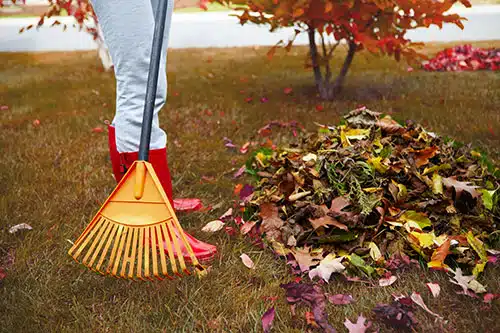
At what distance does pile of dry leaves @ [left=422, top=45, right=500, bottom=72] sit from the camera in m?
6.31

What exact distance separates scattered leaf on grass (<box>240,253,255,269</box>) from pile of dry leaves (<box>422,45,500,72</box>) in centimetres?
492

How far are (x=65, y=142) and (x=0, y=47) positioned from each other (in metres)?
7.04

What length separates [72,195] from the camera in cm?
291

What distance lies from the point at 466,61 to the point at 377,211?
483 centimetres

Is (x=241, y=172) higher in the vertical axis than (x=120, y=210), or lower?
lower

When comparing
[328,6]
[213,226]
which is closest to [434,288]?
[213,226]

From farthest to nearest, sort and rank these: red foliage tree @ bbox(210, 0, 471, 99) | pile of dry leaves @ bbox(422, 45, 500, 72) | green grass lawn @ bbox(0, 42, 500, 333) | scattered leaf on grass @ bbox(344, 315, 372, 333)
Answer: pile of dry leaves @ bbox(422, 45, 500, 72), red foliage tree @ bbox(210, 0, 471, 99), green grass lawn @ bbox(0, 42, 500, 333), scattered leaf on grass @ bbox(344, 315, 372, 333)

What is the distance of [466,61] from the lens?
645 cm

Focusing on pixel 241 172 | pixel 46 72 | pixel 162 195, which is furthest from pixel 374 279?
pixel 46 72

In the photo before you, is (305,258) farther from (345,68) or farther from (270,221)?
(345,68)

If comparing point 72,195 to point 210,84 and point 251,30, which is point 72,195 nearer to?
point 210,84

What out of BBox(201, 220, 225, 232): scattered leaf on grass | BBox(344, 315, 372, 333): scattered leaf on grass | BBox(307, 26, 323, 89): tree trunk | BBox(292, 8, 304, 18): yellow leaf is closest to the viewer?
BBox(344, 315, 372, 333): scattered leaf on grass

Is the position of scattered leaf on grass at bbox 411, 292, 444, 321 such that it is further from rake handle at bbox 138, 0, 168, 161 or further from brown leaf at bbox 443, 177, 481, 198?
rake handle at bbox 138, 0, 168, 161

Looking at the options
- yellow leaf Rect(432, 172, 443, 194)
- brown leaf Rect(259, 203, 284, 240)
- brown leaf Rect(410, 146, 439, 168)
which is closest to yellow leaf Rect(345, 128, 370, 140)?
brown leaf Rect(410, 146, 439, 168)
